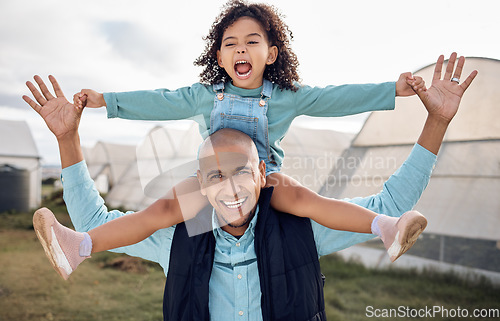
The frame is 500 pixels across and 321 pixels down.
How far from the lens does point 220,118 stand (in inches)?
96.7

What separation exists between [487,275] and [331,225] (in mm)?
5373

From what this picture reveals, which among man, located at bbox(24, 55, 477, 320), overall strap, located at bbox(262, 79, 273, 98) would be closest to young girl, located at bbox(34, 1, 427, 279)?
overall strap, located at bbox(262, 79, 273, 98)

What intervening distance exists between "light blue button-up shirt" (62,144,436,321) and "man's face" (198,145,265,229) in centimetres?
14

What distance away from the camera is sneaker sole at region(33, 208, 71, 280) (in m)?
1.82

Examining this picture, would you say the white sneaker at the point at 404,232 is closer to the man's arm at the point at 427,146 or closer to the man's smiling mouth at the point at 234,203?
the man's arm at the point at 427,146

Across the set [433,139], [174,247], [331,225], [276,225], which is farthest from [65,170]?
[433,139]

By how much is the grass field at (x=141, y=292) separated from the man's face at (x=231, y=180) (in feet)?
13.6

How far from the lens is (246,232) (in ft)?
7.08

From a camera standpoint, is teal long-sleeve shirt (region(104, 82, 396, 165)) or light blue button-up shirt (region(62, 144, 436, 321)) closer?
light blue button-up shirt (region(62, 144, 436, 321))

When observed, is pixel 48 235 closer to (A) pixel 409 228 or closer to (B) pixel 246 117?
(B) pixel 246 117

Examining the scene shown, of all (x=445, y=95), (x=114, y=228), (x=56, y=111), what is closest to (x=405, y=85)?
(x=445, y=95)

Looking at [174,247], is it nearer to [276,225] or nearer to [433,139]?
[276,225]

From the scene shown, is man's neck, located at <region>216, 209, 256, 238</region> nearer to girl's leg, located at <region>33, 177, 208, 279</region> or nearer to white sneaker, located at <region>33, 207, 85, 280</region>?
girl's leg, located at <region>33, 177, 208, 279</region>

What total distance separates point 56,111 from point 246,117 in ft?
3.32
